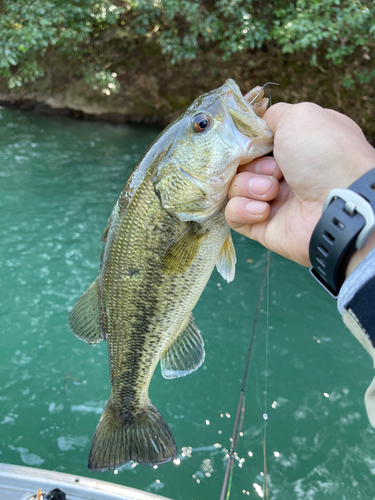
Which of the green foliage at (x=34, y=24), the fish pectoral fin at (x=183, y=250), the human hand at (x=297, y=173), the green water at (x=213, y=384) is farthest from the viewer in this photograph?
the green foliage at (x=34, y=24)

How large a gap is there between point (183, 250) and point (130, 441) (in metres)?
1.04

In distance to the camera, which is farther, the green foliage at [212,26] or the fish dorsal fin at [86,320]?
the green foliage at [212,26]

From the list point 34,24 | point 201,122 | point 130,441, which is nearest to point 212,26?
point 34,24

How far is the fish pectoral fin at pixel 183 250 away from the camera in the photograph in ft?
5.58

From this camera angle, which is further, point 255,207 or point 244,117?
point 255,207

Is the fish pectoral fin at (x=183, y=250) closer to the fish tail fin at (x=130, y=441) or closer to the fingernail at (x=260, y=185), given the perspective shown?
the fingernail at (x=260, y=185)

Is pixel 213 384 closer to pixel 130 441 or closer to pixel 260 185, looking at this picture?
pixel 130 441

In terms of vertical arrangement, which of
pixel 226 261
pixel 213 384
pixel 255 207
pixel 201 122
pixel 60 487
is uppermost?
pixel 201 122

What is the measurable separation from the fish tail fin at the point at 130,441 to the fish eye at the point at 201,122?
1.45 m

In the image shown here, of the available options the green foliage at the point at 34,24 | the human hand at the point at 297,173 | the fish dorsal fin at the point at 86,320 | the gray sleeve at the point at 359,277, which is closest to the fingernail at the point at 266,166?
the human hand at the point at 297,173

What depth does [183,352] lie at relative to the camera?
2.00m

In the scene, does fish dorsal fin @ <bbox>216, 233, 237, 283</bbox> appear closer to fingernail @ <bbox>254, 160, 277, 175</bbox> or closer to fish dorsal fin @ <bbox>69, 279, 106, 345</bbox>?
fingernail @ <bbox>254, 160, 277, 175</bbox>

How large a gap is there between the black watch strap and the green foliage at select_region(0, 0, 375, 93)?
611 cm

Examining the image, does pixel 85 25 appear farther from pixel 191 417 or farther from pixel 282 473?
pixel 282 473
